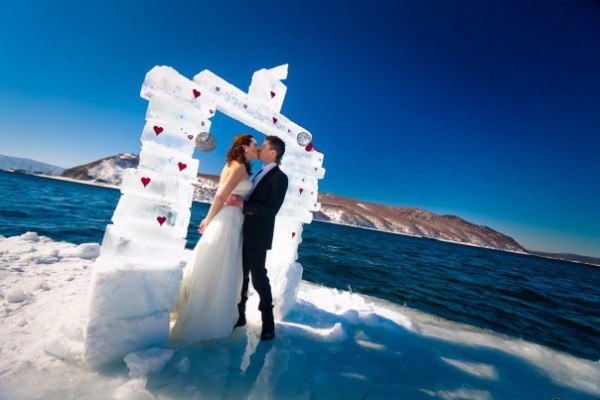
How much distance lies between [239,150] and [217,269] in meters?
1.57

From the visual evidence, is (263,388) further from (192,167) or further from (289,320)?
(192,167)

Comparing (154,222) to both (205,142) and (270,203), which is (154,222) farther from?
(270,203)

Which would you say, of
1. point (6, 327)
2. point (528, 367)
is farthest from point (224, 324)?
point (528, 367)

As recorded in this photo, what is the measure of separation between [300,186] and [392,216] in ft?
572

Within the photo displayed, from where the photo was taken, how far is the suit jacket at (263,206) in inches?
141

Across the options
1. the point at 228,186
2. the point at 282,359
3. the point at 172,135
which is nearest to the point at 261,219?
the point at 228,186

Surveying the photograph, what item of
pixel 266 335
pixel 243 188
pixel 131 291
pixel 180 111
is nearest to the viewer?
pixel 131 291

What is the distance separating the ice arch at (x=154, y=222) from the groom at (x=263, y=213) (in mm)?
744

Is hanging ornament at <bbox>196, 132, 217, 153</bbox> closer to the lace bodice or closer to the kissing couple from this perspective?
the kissing couple

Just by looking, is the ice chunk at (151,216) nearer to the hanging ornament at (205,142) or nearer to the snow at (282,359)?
the hanging ornament at (205,142)

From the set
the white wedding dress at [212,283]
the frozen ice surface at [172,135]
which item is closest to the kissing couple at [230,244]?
the white wedding dress at [212,283]

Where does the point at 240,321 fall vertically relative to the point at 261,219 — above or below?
below

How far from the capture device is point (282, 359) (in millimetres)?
3436

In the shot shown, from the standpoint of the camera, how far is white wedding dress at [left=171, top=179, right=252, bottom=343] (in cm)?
343
